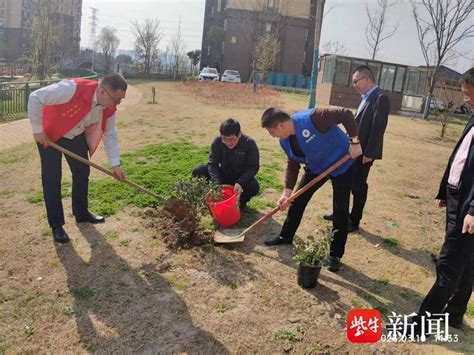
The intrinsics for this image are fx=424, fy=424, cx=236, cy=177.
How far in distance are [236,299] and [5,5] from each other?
7850cm

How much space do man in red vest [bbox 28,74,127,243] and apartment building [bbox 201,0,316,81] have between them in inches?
1535

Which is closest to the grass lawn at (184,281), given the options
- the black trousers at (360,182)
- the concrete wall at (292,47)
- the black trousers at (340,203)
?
the black trousers at (340,203)

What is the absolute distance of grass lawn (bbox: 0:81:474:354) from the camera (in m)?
2.81

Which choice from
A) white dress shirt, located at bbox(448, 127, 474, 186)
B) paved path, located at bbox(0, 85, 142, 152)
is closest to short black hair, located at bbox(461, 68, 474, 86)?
white dress shirt, located at bbox(448, 127, 474, 186)

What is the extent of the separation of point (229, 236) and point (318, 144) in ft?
4.45

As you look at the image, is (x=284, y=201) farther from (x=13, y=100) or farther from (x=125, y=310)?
(x=13, y=100)

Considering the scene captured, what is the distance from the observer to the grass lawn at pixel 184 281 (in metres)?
2.81

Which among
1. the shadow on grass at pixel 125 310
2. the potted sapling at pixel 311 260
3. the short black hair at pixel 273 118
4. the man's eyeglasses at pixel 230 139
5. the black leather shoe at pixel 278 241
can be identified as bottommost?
the shadow on grass at pixel 125 310

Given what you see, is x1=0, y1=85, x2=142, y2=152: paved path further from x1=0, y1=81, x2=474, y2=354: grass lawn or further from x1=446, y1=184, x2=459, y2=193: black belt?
x1=446, y1=184, x2=459, y2=193: black belt

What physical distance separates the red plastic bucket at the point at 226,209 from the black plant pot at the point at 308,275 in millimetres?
1101

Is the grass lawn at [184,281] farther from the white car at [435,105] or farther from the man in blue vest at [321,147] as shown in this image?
the white car at [435,105]

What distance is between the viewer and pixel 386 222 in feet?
17.0

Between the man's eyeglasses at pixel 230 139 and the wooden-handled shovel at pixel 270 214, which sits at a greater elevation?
the man's eyeglasses at pixel 230 139

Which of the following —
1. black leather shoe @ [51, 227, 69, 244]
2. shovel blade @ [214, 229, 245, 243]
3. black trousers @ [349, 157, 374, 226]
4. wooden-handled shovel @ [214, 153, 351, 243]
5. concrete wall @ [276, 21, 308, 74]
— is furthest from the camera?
concrete wall @ [276, 21, 308, 74]
